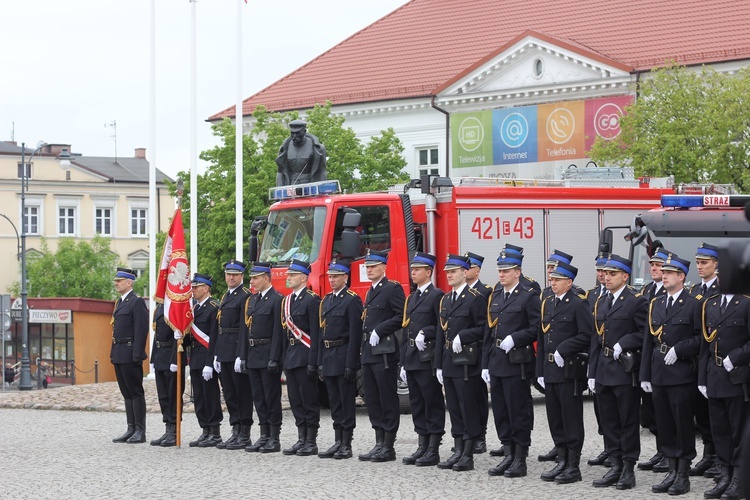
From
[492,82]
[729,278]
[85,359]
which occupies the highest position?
[492,82]

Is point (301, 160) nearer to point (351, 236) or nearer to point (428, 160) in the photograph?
point (351, 236)

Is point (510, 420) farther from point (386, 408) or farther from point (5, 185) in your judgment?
point (5, 185)

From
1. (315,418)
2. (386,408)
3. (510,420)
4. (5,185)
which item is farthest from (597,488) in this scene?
(5,185)

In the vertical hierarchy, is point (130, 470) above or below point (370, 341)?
below

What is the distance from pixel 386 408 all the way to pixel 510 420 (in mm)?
1538

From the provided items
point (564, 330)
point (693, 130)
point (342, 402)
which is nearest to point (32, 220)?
point (693, 130)

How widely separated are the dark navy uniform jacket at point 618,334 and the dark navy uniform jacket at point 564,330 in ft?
0.64

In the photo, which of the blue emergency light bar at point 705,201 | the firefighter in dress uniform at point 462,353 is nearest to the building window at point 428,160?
the blue emergency light bar at point 705,201

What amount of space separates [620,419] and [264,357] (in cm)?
426

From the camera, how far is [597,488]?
1133cm

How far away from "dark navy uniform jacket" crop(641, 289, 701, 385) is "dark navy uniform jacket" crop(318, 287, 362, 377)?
343cm

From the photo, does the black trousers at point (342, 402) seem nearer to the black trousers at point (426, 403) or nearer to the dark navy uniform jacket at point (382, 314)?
the dark navy uniform jacket at point (382, 314)

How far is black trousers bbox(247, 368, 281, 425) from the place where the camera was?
1444cm

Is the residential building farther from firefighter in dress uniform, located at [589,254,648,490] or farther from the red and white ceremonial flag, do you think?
firefighter in dress uniform, located at [589,254,648,490]
